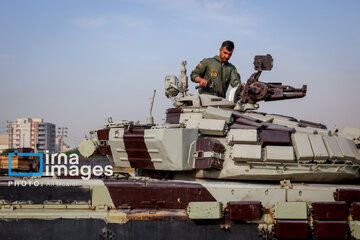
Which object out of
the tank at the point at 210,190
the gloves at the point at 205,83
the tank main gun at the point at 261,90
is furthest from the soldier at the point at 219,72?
the tank at the point at 210,190

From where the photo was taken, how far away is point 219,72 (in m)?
12.1

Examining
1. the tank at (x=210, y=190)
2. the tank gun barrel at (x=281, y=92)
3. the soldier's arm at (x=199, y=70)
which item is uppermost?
the soldier's arm at (x=199, y=70)

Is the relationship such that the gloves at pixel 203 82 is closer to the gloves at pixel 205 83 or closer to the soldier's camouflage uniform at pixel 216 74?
the gloves at pixel 205 83

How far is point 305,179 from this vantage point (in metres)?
9.48

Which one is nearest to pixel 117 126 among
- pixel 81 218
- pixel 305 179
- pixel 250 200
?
pixel 81 218

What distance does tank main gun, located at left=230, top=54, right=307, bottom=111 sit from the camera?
11.1m

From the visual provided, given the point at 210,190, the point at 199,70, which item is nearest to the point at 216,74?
the point at 199,70

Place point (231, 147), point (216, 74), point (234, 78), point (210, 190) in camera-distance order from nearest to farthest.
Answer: point (210, 190) < point (231, 147) < point (216, 74) < point (234, 78)

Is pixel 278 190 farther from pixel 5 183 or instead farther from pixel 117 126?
pixel 5 183

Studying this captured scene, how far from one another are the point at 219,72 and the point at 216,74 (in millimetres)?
99

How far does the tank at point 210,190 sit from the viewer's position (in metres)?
8.65

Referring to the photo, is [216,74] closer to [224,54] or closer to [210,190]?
[224,54]

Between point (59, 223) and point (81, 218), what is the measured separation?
0.41 meters

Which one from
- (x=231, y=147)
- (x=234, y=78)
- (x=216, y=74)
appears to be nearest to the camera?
(x=231, y=147)
